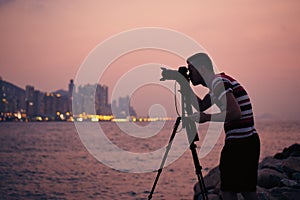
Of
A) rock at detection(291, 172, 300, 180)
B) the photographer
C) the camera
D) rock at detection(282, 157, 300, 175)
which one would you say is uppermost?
the camera

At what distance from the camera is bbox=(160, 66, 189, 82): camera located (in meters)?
3.81

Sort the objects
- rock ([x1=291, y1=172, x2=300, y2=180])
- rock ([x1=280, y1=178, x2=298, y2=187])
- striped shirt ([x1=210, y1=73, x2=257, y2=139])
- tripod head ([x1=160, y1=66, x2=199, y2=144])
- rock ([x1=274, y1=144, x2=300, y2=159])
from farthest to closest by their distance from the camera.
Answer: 1. rock ([x1=274, y1=144, x2=300, y2=159])
2. rock ([x1=291, y1=172, x2=300, y2=180])
3. rock ([x1=280, y1=178, x2=298, y2=187])
4. tripod head ([x1=160, y1=66, x2=199, y2=144])
5. striped shirt ([x1=210, y1=73, x2=257, y2=139])

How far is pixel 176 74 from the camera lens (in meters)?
3.86

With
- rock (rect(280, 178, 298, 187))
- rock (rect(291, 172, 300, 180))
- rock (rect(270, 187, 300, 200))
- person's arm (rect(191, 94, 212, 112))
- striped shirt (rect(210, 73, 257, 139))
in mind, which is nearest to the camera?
striped shirt (rect(210, 73, 257, 139))

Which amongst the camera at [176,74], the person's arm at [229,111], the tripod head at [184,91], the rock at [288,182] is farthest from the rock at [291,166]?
the person's arm at [229,111]

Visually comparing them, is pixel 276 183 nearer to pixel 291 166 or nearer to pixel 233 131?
pixel 291 166

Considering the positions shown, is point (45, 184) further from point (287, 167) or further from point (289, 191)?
point (289, 191)

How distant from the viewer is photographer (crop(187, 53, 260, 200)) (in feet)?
11.2

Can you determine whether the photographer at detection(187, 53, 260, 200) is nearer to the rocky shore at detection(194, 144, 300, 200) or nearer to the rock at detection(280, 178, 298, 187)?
the rocky shore at detection(194, 144, 300, 200)

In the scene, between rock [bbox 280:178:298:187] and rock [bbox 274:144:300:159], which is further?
rock [bbox 274:144:300:159]

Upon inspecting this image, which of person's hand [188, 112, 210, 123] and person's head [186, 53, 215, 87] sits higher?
person's head [186, 53, 215, 87]

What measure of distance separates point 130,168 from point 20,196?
905 centimetres

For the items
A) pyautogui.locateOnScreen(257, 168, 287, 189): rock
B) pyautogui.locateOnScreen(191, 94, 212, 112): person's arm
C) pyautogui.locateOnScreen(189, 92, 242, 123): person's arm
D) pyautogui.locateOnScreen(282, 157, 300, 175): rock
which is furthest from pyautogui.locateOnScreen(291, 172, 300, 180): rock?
pyautogui.locateOnScreen(189, 92, 242, 123): person's arm

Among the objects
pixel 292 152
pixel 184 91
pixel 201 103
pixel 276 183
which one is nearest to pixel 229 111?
pixel 201 103
